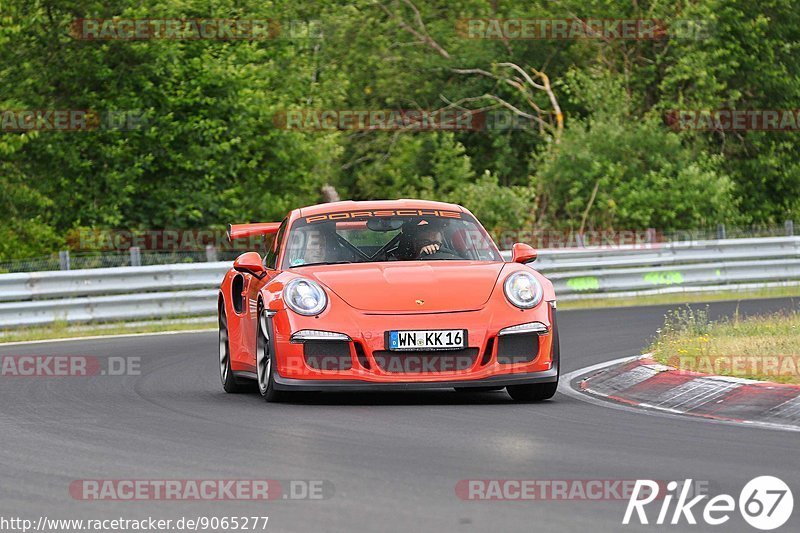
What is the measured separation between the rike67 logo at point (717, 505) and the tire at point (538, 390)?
382 cm

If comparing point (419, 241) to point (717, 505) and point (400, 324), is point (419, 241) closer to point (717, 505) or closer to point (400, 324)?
point (400, 324)

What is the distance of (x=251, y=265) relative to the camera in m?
11.5

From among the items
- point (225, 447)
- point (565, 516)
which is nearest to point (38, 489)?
point (225, 447)

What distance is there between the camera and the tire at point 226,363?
12336 mm

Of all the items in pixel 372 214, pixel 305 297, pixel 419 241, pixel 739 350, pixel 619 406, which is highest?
pixel 372 214

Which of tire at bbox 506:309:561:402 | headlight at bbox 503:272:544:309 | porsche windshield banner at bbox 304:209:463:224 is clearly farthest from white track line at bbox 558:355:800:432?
porsche windshield banner at bbox 304:209:463:224

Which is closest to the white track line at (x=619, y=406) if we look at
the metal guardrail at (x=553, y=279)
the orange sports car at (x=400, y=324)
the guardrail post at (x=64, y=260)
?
the orange sports car at (x=400, y=324)

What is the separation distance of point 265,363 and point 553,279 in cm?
1374

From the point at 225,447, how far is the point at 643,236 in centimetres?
2232

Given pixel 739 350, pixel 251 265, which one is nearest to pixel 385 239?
pixel 251 265

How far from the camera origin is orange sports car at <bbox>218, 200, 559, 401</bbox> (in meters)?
10.4

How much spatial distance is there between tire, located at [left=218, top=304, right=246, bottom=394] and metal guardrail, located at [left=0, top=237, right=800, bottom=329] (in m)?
7.81

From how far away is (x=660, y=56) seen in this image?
36250 mm

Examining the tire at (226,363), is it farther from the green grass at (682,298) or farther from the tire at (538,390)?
the green grass at (682,298)
